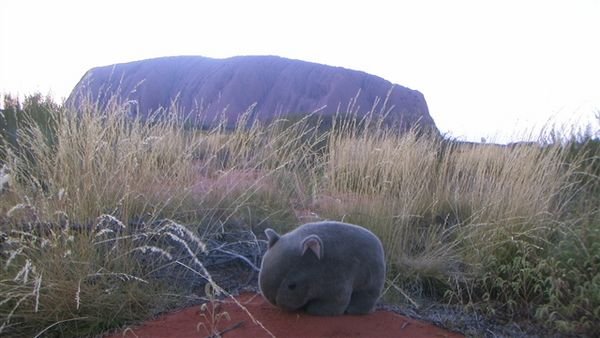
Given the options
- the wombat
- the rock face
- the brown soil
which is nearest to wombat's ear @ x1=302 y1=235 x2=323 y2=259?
the wombat

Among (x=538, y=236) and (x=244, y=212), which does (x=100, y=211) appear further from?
(x=538, y=236)

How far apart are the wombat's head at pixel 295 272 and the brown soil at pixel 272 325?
0.41 feet

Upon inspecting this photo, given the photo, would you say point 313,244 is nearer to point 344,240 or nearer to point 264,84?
point 344,240

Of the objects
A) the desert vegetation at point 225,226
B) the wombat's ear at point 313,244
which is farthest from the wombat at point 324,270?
the desert vegetation at point 225,226

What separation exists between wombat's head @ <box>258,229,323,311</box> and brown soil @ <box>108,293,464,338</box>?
125 mm

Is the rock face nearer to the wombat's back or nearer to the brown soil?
the brown soil

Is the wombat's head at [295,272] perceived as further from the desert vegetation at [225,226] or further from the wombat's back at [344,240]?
the desert vegetation at [225,226]

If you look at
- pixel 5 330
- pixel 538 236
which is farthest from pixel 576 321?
pixel 5 330

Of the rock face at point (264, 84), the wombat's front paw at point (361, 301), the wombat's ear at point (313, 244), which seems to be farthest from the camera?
the rock face at point (264, 84)

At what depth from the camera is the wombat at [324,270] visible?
9.36ft

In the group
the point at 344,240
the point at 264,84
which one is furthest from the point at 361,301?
the point at 264,84

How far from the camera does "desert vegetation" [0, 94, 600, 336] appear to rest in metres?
3.19

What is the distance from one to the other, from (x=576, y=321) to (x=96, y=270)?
2.95 metres

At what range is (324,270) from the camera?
2854 millimetres
